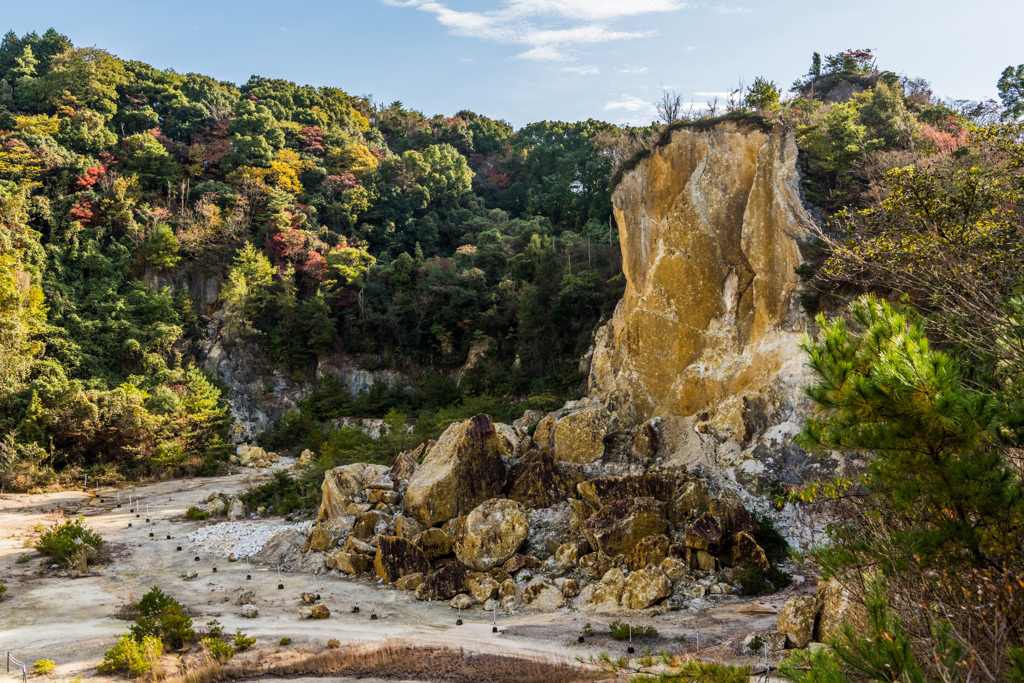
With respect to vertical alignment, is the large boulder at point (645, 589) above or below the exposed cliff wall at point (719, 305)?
below

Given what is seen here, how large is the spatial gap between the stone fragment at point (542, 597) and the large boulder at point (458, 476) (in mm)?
3320

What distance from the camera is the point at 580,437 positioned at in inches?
656

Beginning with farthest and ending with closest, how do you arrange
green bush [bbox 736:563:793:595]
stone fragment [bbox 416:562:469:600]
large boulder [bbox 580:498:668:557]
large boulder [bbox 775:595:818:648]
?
large boulder [bbox 580:498:668:557] → stone fragment [bbox 416:562:469:600] → green bush [bbox 736:563:793:595] → large boulder [bbox 775:595:818:648]

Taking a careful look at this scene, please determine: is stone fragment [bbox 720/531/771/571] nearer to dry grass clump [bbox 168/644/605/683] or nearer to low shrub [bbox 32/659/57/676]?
dry grass clump [bbox 168/644/605/683]

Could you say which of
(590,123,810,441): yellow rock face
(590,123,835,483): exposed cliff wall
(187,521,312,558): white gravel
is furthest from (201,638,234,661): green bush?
(590,123,810,441): yellow rock face

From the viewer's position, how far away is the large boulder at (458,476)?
48.4ft

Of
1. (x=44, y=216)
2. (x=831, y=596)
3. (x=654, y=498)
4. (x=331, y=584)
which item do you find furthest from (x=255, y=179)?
(x=831, y=596)

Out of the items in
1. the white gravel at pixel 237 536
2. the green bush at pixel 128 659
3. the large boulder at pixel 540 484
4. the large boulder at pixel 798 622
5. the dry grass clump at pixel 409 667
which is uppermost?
the large boulder at pixel 540 484

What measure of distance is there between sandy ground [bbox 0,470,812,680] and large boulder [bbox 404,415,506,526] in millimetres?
2319

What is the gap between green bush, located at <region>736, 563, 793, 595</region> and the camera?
11.6 metres

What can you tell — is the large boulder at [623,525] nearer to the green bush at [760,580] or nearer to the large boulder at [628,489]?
the large boulder at [628,489]

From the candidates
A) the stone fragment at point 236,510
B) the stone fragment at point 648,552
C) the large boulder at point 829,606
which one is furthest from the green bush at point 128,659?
the large boulder at point 829,606

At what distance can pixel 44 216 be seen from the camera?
27.7 metres

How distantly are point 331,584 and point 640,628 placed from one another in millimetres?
7341
